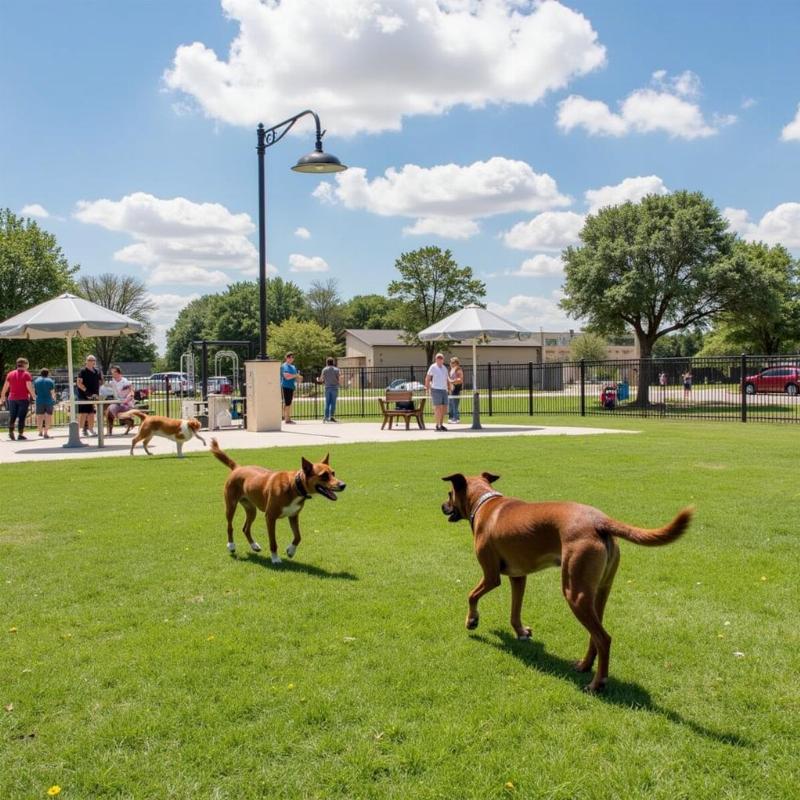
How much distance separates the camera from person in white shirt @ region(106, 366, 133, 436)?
19391mm

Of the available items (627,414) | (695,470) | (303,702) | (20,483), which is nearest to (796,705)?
(303,702)

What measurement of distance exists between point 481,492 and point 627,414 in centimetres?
2186

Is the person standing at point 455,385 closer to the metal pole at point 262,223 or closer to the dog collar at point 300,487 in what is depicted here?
the metal pole at point 262,223

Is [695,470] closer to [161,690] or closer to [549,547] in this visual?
[549,547]

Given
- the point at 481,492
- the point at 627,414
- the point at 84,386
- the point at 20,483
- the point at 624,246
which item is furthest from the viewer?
the point at 624,246

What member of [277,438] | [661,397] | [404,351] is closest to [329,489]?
[277,438]

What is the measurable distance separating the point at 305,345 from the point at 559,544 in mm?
65314

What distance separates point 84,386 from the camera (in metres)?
18.5

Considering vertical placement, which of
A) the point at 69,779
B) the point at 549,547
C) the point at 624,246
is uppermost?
the point at 624,246

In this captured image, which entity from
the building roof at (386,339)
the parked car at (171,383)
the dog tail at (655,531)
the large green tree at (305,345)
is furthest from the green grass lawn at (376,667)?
the building roof at (386,339)

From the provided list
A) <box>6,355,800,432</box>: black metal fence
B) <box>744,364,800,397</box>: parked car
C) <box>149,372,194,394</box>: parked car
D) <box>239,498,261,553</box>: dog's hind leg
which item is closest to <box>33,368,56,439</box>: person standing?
<box>6,355,800,432</box>: black metal fence

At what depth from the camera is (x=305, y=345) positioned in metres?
68.1

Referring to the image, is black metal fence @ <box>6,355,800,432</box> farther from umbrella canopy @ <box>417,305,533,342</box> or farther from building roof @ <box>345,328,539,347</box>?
building roof @ <box>345,328,539,347</box>

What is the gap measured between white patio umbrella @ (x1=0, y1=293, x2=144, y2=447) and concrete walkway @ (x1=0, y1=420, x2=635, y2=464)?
3.51 feet
